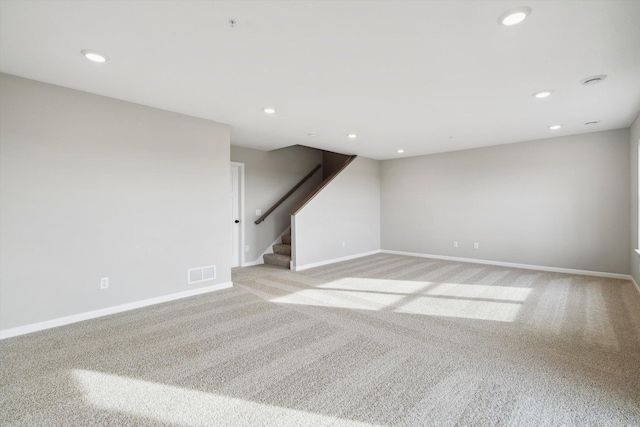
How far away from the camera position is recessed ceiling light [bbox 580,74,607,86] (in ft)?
9.09

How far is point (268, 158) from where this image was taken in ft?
21.5

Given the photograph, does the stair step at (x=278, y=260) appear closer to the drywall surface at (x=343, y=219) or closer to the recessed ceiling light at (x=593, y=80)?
the drywall surface at (x=343, y=219)

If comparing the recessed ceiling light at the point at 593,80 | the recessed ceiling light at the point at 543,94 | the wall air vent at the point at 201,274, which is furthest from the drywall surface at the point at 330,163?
the recessed ceiling light at the point at 593,80

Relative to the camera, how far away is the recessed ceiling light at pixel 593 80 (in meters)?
2.77

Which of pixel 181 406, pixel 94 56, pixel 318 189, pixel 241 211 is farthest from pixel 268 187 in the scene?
pixel 181 406

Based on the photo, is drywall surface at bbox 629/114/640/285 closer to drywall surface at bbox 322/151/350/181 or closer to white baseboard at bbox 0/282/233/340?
drywall surface at bbox 322/151/350/181

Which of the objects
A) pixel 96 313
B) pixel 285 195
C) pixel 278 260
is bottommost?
pixel 96 313

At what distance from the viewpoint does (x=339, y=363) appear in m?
2.25

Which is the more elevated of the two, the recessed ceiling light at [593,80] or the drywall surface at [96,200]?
the recessed ceiling light at [593,80]

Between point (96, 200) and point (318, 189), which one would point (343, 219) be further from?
point (96, 200)

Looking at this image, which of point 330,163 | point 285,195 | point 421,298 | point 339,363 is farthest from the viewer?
point 330,163

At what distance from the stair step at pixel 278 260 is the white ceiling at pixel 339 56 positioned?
Answer: 2922mm

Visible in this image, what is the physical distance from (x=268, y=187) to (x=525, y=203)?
5.20m

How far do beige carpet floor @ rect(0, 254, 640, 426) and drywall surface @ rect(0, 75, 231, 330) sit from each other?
40 centimetres
